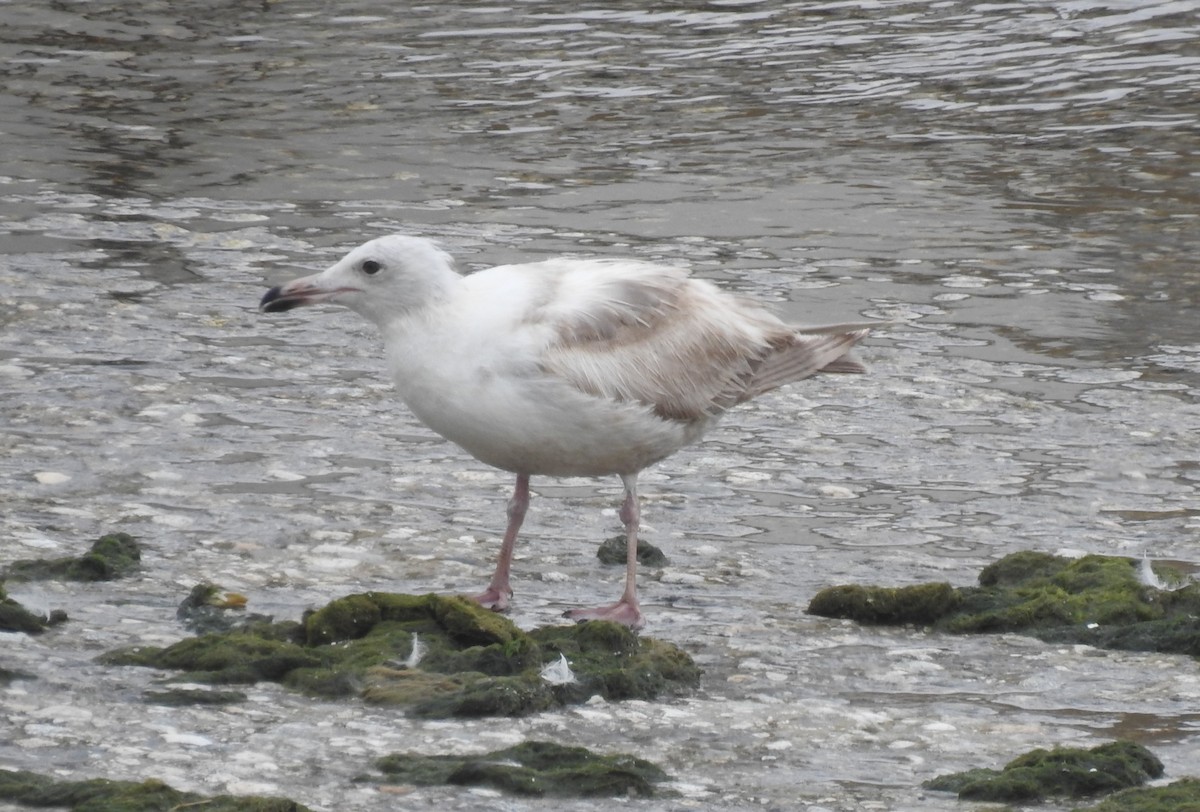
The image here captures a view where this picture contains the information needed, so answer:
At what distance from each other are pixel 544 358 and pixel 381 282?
709 millimetres

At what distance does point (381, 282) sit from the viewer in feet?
23.7

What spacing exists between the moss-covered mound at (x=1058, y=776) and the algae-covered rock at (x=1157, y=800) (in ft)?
0.44

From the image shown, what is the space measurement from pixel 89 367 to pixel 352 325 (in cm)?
185

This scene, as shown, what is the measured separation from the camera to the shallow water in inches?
248

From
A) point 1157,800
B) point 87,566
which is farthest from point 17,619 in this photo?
point 1157,800

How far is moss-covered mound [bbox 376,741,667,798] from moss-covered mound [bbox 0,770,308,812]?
54 centimetres

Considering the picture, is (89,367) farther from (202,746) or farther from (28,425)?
(202,746)

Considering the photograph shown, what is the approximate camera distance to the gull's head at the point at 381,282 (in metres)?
7.16

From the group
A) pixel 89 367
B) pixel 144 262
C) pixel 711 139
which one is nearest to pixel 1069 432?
pixel 89 367

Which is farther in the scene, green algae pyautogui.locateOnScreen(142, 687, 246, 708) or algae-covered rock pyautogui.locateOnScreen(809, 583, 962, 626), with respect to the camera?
algae-covered rock pyautogui.locateOnScreen(809, 583, 962, 626)

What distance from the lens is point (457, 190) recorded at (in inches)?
595

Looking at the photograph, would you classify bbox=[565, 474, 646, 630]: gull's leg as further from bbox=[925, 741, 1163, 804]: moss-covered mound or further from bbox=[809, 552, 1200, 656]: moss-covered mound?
bbox=[925, 741, 1163, 804]: moss-covered mound

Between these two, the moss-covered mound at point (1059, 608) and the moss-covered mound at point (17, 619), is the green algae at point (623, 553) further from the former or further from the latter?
the moss-covered mound at point (17, 619)

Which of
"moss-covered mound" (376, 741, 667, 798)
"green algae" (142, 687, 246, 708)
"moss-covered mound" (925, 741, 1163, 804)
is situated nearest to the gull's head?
"green algae" (142, 687, 246, 708)
